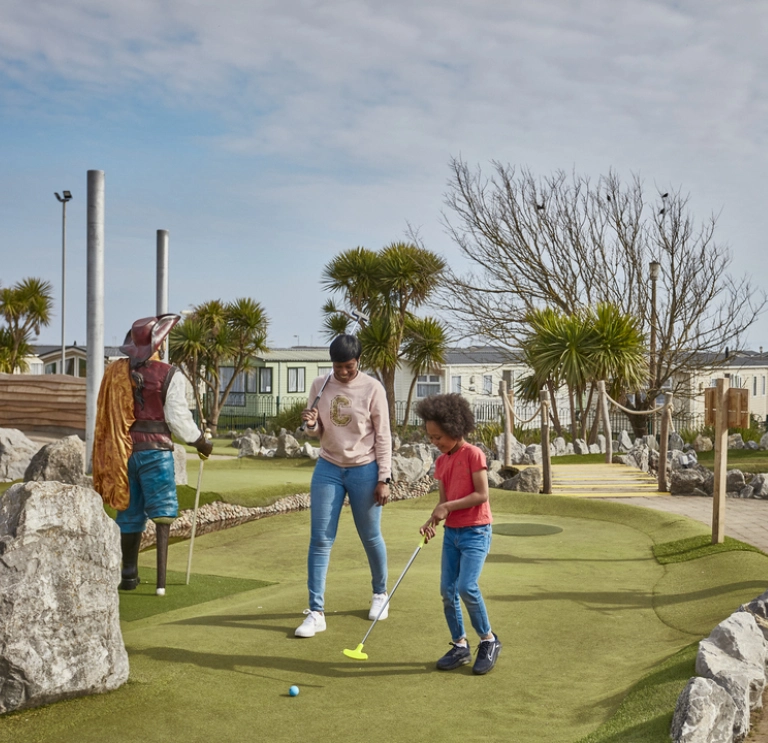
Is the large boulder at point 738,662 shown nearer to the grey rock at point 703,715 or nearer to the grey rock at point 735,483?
the grey rock at point 703,715

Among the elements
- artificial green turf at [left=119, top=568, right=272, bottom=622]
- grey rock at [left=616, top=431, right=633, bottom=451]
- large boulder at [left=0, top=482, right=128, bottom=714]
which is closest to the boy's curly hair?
large boulder at [left=0, top=482, right=128, bottom=714]

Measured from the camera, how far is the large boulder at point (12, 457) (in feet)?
39.1

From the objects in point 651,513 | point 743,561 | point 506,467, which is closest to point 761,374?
point 506,467

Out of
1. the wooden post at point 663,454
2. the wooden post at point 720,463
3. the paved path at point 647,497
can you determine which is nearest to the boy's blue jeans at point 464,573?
the wooden post at point 720,463

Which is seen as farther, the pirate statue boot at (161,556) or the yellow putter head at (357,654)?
the pirate statue boot at (161,556)

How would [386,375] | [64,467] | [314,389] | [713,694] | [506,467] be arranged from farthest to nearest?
[386,375] → [506,467] → [64,467] → [314,389] → [713,694]

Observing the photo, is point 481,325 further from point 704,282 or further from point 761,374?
point 761,374

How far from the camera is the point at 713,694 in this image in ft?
10.8

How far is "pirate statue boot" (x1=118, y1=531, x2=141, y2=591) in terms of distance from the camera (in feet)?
20.2

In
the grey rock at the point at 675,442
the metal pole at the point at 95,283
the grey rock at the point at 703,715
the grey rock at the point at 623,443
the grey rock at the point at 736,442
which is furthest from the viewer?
the grey rock at the point at 736,442

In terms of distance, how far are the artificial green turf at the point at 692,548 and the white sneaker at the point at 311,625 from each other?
3.53 m

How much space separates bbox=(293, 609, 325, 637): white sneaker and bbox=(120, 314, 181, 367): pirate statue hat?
6.91 feet

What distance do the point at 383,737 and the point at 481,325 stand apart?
21456mm

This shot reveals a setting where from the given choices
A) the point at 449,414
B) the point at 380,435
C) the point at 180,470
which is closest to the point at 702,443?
the point at 180,470
